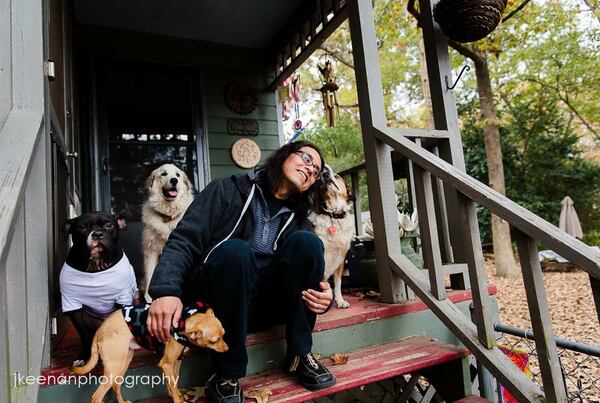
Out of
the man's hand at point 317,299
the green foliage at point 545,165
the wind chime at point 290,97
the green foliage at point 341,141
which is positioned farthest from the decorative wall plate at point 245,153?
the green foliage at point 341,141

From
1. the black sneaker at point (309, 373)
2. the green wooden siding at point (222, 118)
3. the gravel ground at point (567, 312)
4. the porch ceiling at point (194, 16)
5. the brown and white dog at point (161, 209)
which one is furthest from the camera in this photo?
the green wooden siding at point (222, 118)

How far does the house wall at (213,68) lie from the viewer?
424cm

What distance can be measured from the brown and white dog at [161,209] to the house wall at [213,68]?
1.69m

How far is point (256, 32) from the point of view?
4.63 m

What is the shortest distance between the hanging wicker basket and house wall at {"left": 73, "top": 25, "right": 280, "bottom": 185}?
3.06 meters

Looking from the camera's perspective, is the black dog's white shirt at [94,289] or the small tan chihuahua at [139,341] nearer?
the small tan chihuahua at [139,341]

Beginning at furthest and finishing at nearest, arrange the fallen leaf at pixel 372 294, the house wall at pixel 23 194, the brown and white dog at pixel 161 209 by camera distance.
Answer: the brown and white dog at pixel 161 209, the fallen leaf at pixel 372 294, the house wall at pixel 23 194

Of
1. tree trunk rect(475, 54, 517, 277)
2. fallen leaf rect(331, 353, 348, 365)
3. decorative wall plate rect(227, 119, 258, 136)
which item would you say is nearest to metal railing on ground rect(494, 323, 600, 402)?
fallen leaf rect(331, 353, 348, 365)

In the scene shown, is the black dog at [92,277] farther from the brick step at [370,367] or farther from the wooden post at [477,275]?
the wooden post at [477,275]

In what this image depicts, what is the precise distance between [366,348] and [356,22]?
2095 millimetres

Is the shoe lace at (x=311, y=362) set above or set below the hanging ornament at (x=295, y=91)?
below

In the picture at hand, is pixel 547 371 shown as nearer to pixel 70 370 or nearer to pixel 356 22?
pixel 70 370

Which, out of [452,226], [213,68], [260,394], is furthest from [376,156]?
[213,68]

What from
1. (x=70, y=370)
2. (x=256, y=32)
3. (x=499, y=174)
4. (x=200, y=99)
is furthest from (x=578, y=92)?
(x=70, y=370)
